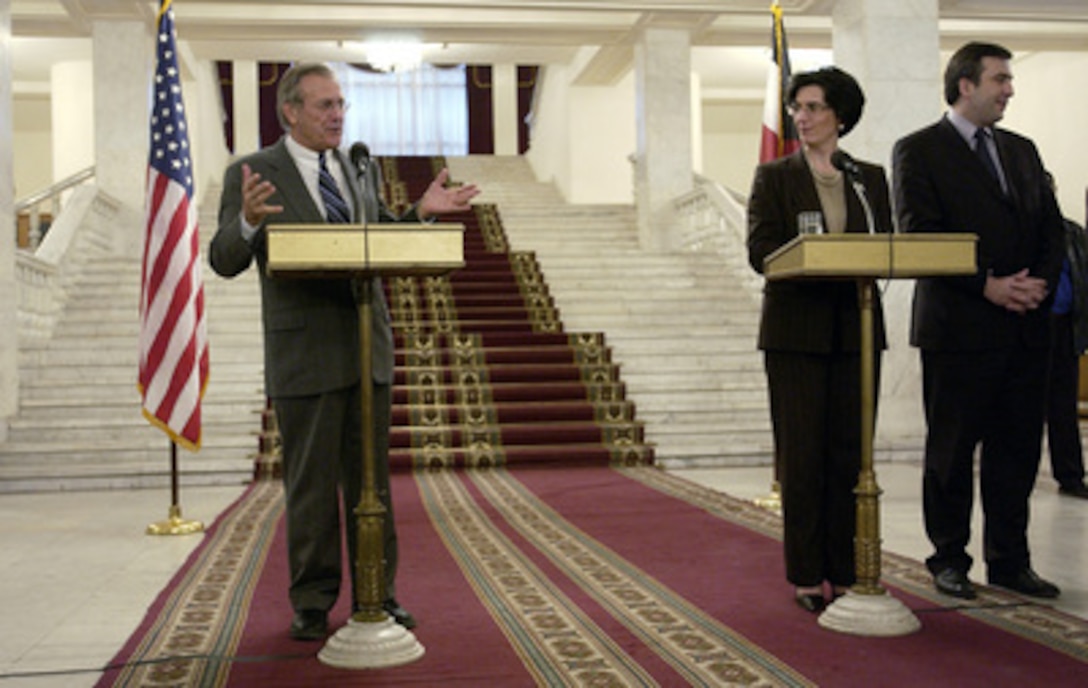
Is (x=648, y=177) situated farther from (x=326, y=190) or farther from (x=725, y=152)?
(x=326, y=190)

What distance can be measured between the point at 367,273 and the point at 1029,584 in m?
2.37

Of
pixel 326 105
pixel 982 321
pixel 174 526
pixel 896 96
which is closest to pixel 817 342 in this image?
pixel 982 321

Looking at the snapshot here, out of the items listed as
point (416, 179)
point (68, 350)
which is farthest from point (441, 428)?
point (416, 179)

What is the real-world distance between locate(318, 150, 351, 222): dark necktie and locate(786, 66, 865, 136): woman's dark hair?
4.57 ft

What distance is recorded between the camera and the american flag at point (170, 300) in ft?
20.5

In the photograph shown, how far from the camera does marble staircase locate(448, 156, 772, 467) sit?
960 centimetres

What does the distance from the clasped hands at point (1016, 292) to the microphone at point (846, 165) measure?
2.18 ft

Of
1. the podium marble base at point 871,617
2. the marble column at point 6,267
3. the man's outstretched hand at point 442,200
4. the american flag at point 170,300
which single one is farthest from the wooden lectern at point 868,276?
the marble column at point 6,267

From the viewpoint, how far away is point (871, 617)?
11.4 ft

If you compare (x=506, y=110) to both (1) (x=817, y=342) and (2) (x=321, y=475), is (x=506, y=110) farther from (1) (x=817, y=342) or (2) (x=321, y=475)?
(2) (x=321, y=475)

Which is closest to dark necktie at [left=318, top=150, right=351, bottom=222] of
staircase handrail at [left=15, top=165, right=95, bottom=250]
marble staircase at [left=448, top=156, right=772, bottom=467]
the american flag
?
the american flag

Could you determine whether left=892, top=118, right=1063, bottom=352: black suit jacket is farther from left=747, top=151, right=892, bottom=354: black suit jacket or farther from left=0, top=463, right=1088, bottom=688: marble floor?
left=0, top=463, right=1088, bottom=688: marble floor

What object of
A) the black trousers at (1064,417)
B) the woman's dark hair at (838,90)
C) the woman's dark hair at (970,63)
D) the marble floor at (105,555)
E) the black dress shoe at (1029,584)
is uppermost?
the woman's dark hair at (970,63)

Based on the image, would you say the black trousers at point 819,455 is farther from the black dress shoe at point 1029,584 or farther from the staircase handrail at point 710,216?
the staircase handrail at point 710,216
